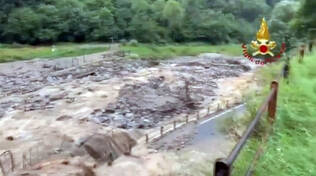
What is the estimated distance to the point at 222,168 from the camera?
1864mm

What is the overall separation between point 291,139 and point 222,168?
2259 mm

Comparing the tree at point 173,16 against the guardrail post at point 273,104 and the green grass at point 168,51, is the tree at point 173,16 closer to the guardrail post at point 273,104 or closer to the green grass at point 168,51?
the green grass at point 168,51

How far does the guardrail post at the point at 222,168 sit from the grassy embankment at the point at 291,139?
1.27 metres

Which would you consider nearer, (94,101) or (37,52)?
(94,101)

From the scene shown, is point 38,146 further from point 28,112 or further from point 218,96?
point 218,96

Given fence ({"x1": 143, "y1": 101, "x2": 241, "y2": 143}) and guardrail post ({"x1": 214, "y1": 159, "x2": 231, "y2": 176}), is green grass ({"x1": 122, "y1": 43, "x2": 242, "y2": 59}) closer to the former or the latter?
fence ({"x1": 143, "y1": 101, "x2": 241, "y2": 143})

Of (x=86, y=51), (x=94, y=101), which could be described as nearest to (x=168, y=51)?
(x=86, y=51)

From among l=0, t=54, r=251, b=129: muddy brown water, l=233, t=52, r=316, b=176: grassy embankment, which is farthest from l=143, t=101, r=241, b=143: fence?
l=233, t=52, r=316, b=176: grassy embankment

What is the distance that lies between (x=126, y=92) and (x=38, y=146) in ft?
30.3

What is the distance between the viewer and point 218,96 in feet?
76.9

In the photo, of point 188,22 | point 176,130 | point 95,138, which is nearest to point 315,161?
point 95,138

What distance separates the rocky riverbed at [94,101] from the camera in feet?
47.4

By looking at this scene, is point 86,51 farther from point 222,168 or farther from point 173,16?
point 222,168

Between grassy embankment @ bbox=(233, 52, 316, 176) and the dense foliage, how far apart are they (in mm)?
45882
